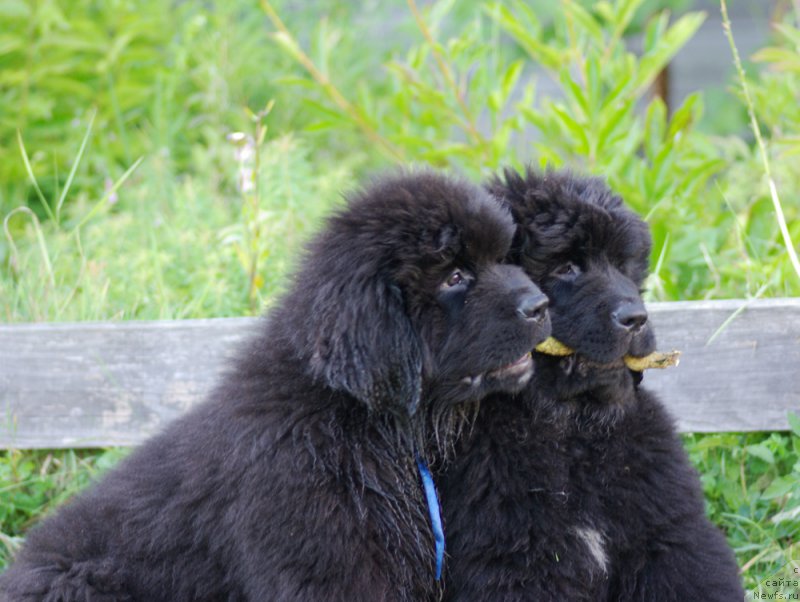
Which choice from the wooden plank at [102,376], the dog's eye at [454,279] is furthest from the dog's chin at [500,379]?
the wooden plank at [102,376]

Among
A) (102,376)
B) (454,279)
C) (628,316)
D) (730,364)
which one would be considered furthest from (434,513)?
(102,376)

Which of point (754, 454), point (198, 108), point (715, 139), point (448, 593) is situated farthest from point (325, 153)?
point (448, 593)

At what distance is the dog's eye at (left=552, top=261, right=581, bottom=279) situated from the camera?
11.0 ft

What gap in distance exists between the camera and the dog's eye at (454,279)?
311cm

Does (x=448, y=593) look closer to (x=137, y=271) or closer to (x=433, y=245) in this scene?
(x=433, y=245)

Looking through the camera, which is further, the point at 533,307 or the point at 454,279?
the point at 454,279

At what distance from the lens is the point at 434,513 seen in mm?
3166

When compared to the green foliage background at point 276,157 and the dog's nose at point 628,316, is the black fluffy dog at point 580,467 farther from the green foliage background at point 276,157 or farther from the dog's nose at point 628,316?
the green foliage background at point 276,157

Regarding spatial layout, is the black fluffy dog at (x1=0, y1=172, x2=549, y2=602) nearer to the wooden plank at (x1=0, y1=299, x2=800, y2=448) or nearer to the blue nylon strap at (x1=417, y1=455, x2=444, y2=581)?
the blue nylon strap at (x1=417, y1=455, x2=444, y2=581)

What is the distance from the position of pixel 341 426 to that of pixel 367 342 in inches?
11.3

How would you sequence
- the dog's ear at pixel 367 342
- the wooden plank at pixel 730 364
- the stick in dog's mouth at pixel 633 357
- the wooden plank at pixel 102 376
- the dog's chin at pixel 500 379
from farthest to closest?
the wooden plank at pixel 102 376 → the wooden plank at pixel 730 364 → the stick in dog's mouth at pixel 633 357 → the dog's chin at pixel 500 379 → the dog's ear at pixel 367 342

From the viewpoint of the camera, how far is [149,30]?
6.88 metres

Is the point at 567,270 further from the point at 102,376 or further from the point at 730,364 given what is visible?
the point at 102,376

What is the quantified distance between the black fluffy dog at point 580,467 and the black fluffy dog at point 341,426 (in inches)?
6.4
